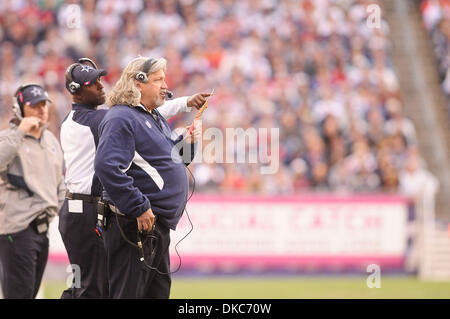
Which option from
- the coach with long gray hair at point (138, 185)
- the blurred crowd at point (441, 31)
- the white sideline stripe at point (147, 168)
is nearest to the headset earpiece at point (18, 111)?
the coach with long gray hair at point (138, 185)

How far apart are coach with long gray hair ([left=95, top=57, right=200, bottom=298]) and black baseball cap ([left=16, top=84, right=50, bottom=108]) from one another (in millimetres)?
1433

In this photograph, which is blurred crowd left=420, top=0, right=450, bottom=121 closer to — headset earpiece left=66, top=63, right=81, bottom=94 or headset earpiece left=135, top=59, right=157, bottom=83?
headset earpiece left=66, top=63, right=81, bottom=94

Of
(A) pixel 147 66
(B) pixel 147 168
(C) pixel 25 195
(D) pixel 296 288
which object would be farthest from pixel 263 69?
(B) pixel 147 168

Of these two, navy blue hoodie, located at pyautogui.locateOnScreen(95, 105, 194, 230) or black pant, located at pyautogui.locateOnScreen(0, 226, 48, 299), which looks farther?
black pant, located at pyautogui.locateOnScreen(0, 226, 48, 299)

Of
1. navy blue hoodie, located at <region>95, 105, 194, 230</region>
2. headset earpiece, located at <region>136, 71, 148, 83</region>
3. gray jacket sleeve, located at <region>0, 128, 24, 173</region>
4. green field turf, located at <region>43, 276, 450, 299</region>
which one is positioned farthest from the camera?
green field turf, located at <region>43, 276, 450, 299</region>

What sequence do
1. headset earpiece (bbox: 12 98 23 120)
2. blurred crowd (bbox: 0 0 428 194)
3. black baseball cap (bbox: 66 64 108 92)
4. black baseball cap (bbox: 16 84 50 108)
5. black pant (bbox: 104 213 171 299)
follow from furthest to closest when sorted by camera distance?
blurred crowd (bbox: 0 0 428 194), headset earpiece (bbox: 12 98 23 120), black baseball cap (bbox: 16 84 50 108), black baseball cap (bbox: 66 64 108 92), black pant (bbox: 104 213 171 299)

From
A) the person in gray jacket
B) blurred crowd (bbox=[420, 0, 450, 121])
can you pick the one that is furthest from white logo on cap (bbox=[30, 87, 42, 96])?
blurred crowd (bbox=[420, 0, 450, 121])

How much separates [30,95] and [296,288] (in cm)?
707

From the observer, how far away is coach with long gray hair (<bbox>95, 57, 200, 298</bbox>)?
6.77 m

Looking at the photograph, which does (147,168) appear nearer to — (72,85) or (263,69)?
(72,85)

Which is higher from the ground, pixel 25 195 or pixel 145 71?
pixel 145 71

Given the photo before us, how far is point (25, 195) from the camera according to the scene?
8.51m
